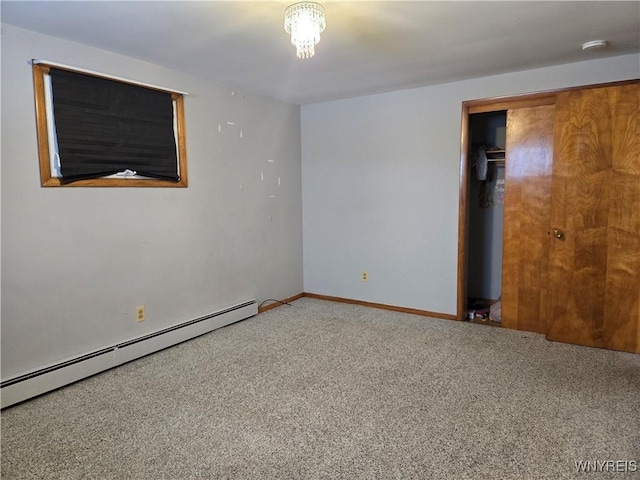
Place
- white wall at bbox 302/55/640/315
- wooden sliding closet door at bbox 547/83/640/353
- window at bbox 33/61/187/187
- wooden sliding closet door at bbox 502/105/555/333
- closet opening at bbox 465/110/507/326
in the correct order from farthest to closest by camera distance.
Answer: closet opening at bbox 465/110/507/326 < white wall at bbox 302/55/640/315 < wooden sliding closet door at bbox 502/105/555/333 < wooden sliding closet door at bbox 547/83/640/353 < window at bbox 33/61/187/187

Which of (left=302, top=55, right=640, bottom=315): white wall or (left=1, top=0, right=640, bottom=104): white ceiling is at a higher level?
(left=1, top=0, right=640, bottom=104): white ceiling

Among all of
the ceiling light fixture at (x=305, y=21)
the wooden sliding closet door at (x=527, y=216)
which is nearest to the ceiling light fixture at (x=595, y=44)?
the wooden sliding closet door at (x=527, y=216)

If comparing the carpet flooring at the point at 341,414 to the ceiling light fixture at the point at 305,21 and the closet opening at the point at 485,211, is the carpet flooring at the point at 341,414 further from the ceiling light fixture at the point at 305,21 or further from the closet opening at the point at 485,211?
the ceiling light fixture at the point at 305,21

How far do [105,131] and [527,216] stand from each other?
352cm

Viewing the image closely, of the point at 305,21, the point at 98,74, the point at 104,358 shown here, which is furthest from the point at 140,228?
the point at 305,21

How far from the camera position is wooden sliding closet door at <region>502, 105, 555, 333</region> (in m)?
3.46

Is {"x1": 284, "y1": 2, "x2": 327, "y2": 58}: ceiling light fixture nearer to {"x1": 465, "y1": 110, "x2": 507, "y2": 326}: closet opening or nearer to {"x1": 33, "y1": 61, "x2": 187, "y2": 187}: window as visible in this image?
{"x1": 33, "y1": 61, "x2": 187, "y2": 187}: window

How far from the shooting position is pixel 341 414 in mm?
2279

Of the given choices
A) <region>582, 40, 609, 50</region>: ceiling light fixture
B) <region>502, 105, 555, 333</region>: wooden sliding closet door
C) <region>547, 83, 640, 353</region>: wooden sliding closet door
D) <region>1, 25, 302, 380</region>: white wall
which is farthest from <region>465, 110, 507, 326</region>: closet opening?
<region>1, 25, 302, 380</region>: white wall

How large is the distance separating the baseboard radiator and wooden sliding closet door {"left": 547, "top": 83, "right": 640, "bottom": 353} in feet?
9.73

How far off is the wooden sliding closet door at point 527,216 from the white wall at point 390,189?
325mm

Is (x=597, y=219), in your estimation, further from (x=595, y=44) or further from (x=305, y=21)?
(x=305, y=21)

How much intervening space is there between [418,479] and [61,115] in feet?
9.69

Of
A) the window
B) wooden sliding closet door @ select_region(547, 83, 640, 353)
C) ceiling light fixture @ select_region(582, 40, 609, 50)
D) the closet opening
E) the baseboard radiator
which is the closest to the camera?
the baseboard radiator
